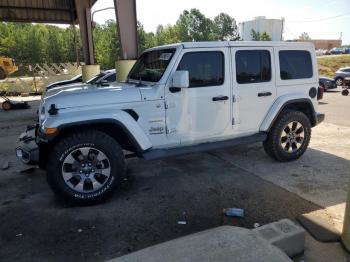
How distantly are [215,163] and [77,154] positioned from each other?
2564mm

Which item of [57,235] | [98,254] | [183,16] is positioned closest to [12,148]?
[57,235]

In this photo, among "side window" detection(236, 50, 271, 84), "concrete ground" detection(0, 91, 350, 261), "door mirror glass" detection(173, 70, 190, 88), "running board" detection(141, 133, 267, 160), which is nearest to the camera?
"concrete ground" detection(0, 91, 350, 261)

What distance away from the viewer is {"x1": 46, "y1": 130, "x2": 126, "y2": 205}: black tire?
12.9 ft

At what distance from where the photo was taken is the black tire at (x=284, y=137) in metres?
5.41

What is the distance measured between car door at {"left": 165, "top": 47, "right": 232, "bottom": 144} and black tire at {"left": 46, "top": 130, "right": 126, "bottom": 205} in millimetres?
870

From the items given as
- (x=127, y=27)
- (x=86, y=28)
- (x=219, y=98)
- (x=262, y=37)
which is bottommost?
(x=219, y=98)

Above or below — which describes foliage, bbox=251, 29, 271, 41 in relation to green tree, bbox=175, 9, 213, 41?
below

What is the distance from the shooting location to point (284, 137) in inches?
218

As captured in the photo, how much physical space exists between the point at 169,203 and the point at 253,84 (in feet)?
7.58

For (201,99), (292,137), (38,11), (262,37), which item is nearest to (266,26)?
(262,37)

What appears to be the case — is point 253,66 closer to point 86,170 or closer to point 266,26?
point 86,170

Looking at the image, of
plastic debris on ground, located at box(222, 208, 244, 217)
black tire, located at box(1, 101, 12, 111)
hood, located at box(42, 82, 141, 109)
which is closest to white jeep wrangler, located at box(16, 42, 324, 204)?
hood, located at box(42, 82, 141, 109)

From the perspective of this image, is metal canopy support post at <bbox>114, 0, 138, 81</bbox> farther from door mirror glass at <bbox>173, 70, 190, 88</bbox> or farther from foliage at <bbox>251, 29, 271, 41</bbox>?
foliage at <bbox>251, 29, 271, 41</bbox>

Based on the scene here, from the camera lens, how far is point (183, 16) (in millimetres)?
67875
